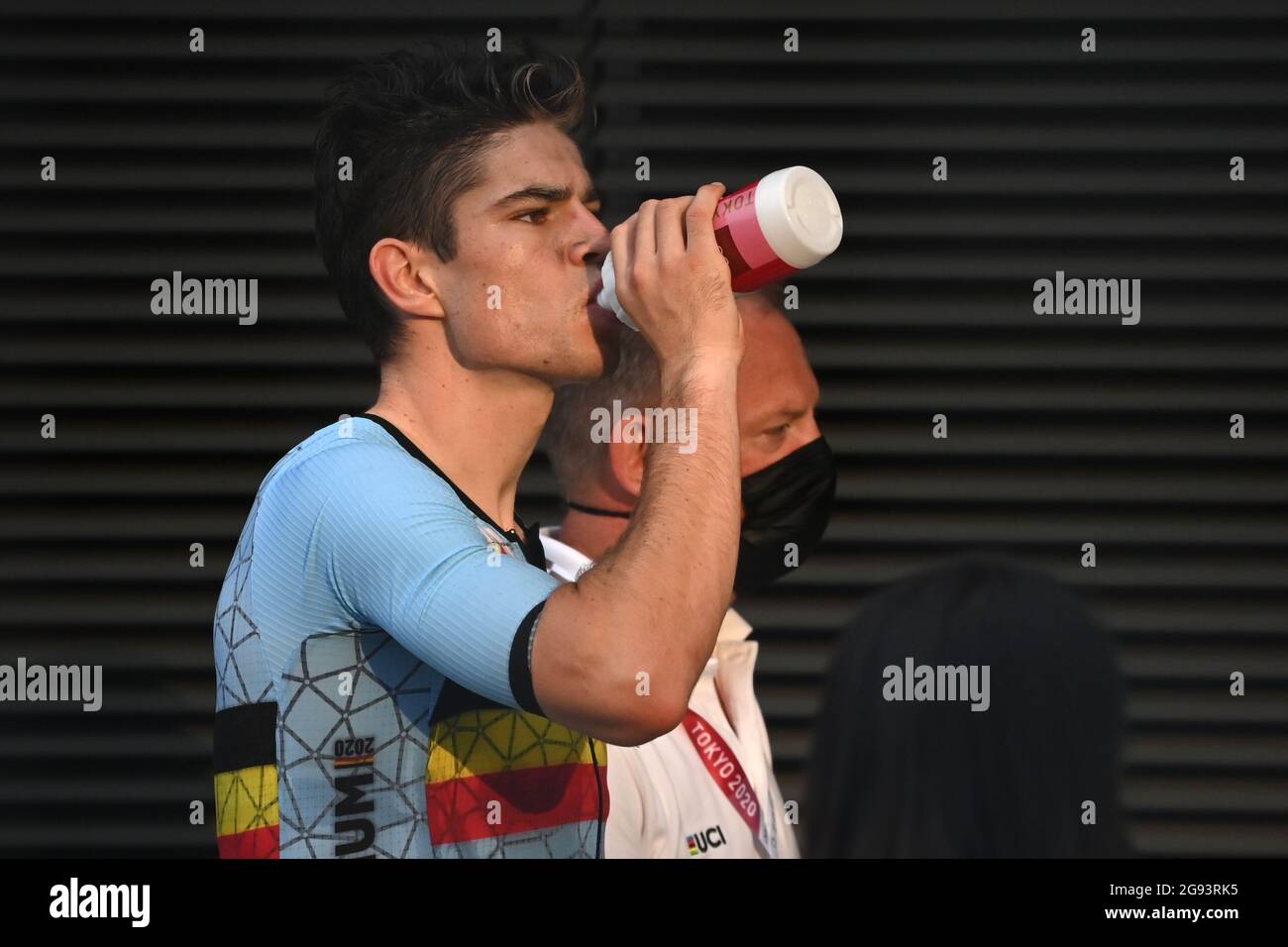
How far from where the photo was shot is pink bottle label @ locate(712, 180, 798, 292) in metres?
2.28

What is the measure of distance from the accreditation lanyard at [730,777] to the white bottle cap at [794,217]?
1.16 meters

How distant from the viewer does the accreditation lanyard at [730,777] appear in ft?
9.84

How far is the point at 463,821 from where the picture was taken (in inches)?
87.3

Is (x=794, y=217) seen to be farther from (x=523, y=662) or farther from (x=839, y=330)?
(x=839, y=330)

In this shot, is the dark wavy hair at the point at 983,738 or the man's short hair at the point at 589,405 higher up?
the man's short hair at the point at 589,405

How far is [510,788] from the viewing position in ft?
7.50

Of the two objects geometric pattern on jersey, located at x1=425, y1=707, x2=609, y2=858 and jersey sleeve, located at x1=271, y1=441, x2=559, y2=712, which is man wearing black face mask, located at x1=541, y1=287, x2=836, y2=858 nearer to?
geometric pattern on jersey, located at x1=425, y1=707, x2=609, y2=858

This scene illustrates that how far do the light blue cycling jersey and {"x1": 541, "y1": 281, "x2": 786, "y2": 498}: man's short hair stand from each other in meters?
0.94

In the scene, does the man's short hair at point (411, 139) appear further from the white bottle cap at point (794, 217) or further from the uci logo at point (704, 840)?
the uci logo at point (704, 840)

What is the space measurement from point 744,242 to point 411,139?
2.28 ft

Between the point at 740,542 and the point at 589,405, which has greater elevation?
the point at 589,405

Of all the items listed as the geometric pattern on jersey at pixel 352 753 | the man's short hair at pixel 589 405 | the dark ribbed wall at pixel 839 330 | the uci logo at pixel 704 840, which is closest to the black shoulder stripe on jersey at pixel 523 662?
the geometric pattern on jersey at pixel 352 753

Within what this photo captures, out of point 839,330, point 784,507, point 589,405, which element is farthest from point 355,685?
point 839,330
